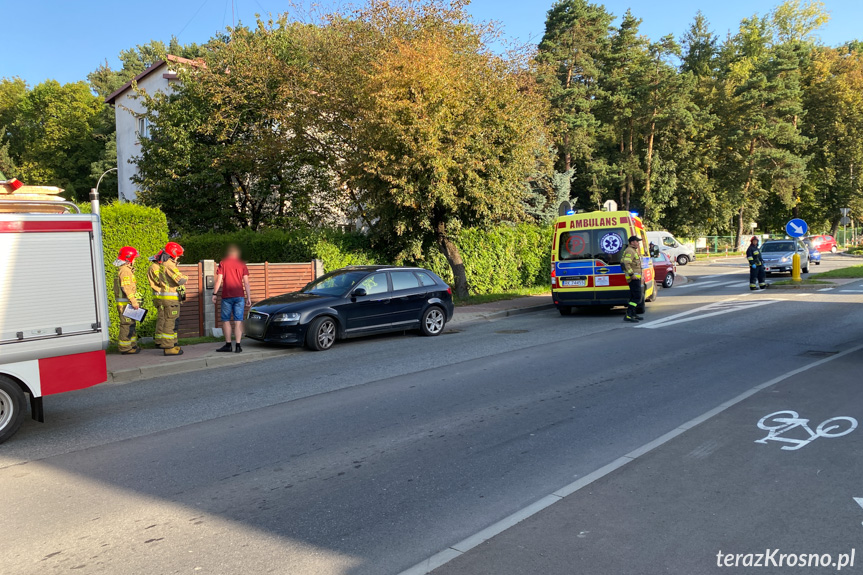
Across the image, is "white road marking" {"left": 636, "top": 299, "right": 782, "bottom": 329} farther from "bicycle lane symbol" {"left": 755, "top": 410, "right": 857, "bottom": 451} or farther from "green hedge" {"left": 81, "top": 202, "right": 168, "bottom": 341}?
"green hedge" {"left": 81, "top": 202, "right": 168, "bottom": 341}

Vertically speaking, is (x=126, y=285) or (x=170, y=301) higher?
(x=126, y=285)

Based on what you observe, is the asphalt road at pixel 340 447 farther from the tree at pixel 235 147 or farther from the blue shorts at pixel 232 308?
the tree at pixel 235 147

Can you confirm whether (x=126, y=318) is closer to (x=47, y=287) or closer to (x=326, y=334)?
(x=326, y=334)

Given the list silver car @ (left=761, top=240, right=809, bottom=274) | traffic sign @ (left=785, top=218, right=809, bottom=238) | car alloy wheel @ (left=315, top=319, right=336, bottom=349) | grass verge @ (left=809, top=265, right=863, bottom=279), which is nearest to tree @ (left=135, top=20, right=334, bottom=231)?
car alloy wheel @ (left=315, top=319, right=336, bottom=349)

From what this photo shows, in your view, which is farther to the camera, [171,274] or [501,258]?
[501,258]

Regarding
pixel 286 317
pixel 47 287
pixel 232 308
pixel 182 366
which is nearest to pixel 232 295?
pixel 232 308

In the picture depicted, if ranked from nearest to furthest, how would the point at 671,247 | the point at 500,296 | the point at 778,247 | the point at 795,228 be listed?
the point at 500,296, the point at 795,228, the point at 778,247, the point at 671,247

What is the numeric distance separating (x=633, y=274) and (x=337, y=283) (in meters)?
6.55

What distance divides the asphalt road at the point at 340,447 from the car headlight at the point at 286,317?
0.70 meters

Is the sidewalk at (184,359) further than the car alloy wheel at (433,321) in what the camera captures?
No

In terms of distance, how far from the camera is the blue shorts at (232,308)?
11.6 meters

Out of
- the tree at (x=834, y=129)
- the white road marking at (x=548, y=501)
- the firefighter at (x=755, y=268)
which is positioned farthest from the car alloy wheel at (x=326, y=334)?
the tree at (x=834, y=129)

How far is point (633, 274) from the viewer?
14.3 metres

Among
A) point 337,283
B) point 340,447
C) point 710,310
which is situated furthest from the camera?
point 710,310
